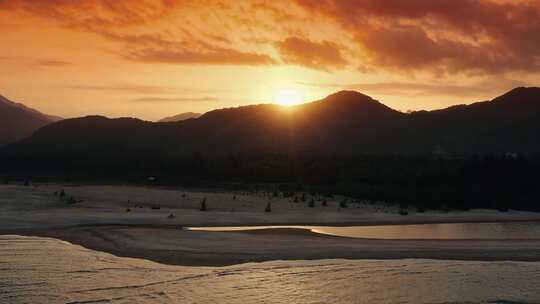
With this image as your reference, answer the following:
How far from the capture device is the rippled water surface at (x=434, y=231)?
28.4m

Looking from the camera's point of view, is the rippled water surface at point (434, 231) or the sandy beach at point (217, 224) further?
the rippled water surface at point (434, 231)

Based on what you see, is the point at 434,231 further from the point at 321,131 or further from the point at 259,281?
the point at 321,131

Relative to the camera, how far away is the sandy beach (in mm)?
21094

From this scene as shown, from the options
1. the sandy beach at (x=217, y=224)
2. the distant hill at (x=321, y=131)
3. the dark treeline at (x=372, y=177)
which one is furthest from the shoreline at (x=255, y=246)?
the distant hill at (x=321, y=131)

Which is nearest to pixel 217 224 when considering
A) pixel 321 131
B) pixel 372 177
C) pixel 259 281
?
pixel 259 281

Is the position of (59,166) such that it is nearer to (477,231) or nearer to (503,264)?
(477,231)

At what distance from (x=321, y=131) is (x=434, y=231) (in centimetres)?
11038

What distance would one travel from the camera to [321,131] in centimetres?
14125

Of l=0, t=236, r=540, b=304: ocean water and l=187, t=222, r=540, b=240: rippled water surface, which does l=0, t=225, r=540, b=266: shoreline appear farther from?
l=187, t=222, r=540, b=240: rippled water surface

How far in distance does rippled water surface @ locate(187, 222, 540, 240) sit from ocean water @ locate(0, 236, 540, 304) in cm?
868

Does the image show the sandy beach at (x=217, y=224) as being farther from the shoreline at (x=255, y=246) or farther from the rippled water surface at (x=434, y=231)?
the rippled water surface at (x=434, y=231)

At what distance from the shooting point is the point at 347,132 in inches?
5551

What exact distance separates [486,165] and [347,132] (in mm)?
84500

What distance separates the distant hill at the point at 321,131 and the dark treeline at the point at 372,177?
42.3 meters
